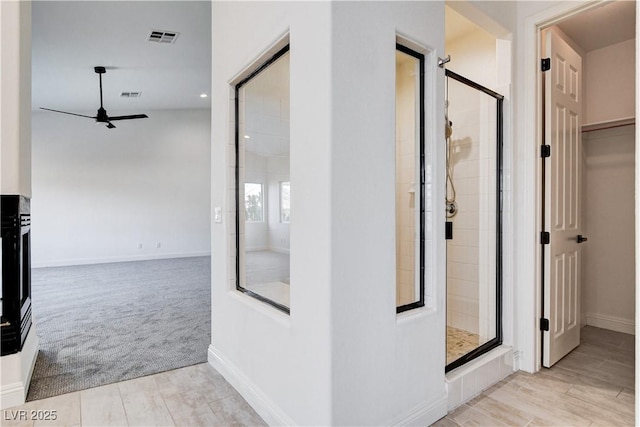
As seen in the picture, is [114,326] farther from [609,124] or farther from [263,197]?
[609,124]

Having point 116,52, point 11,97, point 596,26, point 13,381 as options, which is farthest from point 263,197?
point 116,52

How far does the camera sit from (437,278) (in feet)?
6.43

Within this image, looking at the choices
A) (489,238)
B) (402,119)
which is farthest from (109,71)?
(489,238)

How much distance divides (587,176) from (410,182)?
8.72 feet

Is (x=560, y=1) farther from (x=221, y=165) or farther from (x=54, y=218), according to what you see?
(x=54, y=218)

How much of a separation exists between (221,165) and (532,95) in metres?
2.14

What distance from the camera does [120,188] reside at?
802 cm

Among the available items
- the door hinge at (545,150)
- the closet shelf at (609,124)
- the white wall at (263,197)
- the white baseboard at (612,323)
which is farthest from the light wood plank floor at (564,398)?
the closet shelf at (609,124)

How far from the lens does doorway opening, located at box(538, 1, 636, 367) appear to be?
259 centimetres

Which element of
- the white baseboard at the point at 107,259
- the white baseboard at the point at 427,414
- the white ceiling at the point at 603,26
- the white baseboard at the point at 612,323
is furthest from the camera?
the white baseboard at the point at 107,259

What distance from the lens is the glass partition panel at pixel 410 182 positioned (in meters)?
1.92

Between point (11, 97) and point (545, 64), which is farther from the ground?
point (545, 64)

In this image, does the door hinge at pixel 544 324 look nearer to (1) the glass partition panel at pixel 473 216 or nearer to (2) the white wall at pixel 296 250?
(1) the glass partition panel at pixel 473 216

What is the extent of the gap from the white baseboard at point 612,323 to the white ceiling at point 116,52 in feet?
16.0
